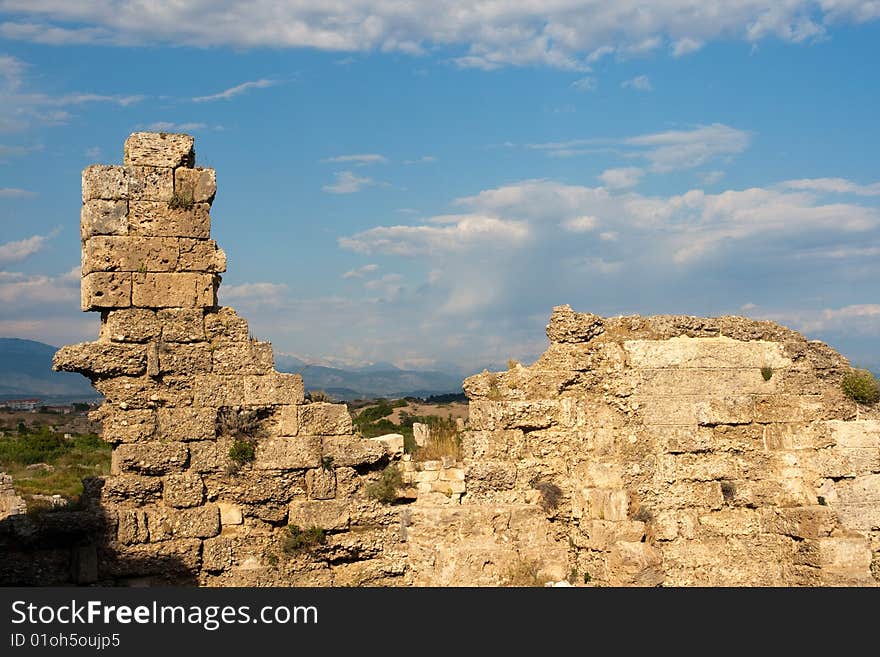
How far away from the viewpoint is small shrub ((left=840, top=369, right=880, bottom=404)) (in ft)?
38.7

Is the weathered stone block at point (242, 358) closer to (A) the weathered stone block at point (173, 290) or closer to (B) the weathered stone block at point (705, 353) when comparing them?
(A) the weathered stone block at point (173, 290)

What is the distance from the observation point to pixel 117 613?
8.66 metres

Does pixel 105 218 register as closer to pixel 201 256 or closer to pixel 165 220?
pixel 165 220

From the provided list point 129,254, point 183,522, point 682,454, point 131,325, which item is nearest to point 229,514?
point 183,522

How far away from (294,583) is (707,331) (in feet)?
19.1

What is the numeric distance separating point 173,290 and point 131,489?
218 centimetres

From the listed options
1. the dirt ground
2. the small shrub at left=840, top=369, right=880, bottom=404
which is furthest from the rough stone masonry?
the dirt ground

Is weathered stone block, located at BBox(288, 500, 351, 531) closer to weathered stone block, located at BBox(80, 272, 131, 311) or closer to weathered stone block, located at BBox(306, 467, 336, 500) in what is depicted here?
weathered stone block, located at BBox(306, 467, 336, 500)

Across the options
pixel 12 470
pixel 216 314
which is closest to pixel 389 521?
pixel 216 314

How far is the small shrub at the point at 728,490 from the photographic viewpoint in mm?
11172

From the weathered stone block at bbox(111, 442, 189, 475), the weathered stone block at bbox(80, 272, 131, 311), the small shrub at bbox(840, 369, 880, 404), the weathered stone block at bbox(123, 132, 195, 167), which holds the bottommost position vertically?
the weathered stone block at bbox(111, 442, 189, 475)

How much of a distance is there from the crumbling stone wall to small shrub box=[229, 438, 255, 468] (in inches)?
94.6

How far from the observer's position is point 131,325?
10094mm

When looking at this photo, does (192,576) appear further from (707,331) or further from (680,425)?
(707,331)
